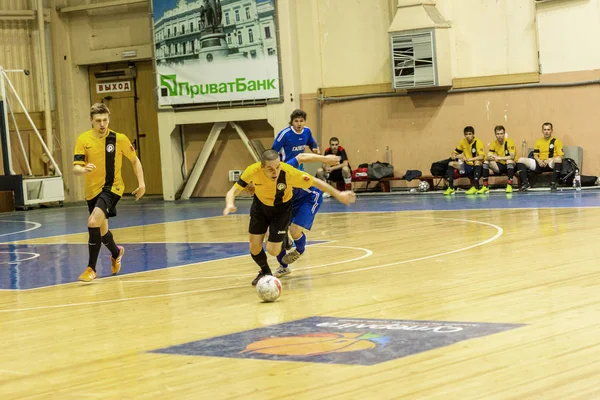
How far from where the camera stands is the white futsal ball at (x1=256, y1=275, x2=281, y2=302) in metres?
9.96

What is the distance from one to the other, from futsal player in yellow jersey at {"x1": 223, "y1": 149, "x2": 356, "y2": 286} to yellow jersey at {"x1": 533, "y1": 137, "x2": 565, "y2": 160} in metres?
13.2

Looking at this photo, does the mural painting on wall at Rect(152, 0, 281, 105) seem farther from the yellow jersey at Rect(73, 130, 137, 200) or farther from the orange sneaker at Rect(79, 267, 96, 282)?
the orange sneaker at Rect(79, 267, 96, 282)

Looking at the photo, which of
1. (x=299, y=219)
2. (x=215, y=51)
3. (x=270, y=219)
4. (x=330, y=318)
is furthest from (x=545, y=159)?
(x=330, y=318)

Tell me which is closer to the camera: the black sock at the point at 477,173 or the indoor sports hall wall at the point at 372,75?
the indoor sports hall wall at the point at 372,75

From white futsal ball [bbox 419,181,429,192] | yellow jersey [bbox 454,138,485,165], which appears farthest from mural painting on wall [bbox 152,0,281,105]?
yellow jersey [bbox 454,138,485,165]

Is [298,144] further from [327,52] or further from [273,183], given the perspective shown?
[327,52]

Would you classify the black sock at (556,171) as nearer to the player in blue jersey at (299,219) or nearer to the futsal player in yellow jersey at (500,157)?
the futsal player in yellow jersey at (500,157)

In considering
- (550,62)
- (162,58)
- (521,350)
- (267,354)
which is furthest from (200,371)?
(162,58)

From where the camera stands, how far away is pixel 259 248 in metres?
11.2

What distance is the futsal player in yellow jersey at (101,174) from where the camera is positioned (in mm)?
12938

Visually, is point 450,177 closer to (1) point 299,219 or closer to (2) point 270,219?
(1) point 299,219

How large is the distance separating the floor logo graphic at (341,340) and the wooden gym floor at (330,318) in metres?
0.02

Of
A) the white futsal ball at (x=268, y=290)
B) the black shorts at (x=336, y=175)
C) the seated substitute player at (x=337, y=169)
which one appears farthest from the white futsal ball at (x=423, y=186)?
the white futsal ball at (x=268, y=290)

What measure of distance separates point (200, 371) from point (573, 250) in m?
6.85
